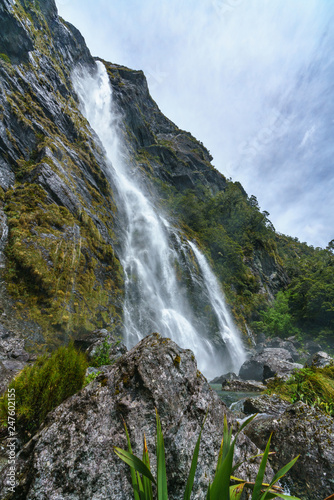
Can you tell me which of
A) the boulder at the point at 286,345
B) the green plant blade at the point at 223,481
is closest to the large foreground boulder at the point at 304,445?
the green plant blade at the point at 223,481

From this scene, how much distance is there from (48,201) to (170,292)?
13.8 metres

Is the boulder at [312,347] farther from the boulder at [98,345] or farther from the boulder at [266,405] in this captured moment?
the boulder at [98,345]

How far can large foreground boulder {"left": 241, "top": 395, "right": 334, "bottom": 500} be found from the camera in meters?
2.88

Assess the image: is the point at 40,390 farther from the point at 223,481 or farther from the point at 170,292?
the point at 170,292

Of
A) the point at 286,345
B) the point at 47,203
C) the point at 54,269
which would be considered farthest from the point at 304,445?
the point at 286,345

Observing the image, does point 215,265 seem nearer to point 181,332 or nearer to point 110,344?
point 181,332

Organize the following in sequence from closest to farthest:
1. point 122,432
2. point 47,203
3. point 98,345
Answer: point 122,432
point 98,345
point 47,203

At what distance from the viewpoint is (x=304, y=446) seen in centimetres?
322

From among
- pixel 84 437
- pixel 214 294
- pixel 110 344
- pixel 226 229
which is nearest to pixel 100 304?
pixel 110 344

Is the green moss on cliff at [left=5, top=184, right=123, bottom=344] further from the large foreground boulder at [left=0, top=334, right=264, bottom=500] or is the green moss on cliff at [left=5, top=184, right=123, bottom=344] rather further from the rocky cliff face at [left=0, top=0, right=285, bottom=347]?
the large foreground boulder at [left=0, top=334, right=264, bottom=500]

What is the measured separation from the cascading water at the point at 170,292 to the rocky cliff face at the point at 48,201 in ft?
6.30

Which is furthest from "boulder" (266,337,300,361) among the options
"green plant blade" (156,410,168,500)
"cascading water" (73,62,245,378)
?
"green plant blade" (156,410,168,500)

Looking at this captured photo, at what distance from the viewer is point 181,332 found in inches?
792

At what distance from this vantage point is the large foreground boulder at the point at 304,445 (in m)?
2.88
